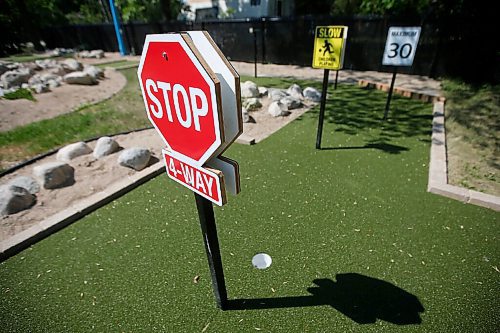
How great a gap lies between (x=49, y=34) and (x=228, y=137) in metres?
30.3

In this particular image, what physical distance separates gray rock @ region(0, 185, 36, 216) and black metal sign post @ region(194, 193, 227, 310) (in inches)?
113

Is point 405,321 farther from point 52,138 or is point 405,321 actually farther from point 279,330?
point 52,138

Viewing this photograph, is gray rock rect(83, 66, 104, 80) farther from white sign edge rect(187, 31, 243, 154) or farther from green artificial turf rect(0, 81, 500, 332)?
white sign edge rect(187, 31, 243, 154)

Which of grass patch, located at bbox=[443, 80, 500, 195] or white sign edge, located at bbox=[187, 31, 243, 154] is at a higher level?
white sign edge, located at bbox=[187, 31, 243, 154]

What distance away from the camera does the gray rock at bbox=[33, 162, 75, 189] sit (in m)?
3.55

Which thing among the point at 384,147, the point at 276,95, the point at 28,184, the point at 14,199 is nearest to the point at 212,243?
the point at 14,199

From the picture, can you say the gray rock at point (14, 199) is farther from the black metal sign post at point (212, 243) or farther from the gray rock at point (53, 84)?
the gray rock at point (53, 84)

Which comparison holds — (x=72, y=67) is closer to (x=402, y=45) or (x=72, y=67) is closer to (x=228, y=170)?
(x=402, y=45)

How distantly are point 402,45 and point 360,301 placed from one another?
4.69 metres

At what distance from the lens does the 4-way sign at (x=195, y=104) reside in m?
1.03

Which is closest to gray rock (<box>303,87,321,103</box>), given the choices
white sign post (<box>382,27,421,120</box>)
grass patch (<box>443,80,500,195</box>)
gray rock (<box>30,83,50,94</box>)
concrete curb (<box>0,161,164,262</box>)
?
white sign post (<box>382,27,421,120</box>)

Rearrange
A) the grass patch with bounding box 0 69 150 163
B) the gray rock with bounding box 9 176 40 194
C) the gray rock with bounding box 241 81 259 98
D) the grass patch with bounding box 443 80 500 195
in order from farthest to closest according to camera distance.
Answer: the gray rock with bounding box 241 81 259 98
the grass patch with bounding box 0 69 150 163
the grass patch with bounding box 443 80 500 195
the gray rock with bounding box 9 176 40 194

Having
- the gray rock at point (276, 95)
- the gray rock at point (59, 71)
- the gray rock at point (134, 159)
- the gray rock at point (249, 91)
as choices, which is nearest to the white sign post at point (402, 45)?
the gray rock at point (276, 95)

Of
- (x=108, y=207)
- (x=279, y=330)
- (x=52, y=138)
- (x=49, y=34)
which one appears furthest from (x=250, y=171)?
(x=49, y=34)
